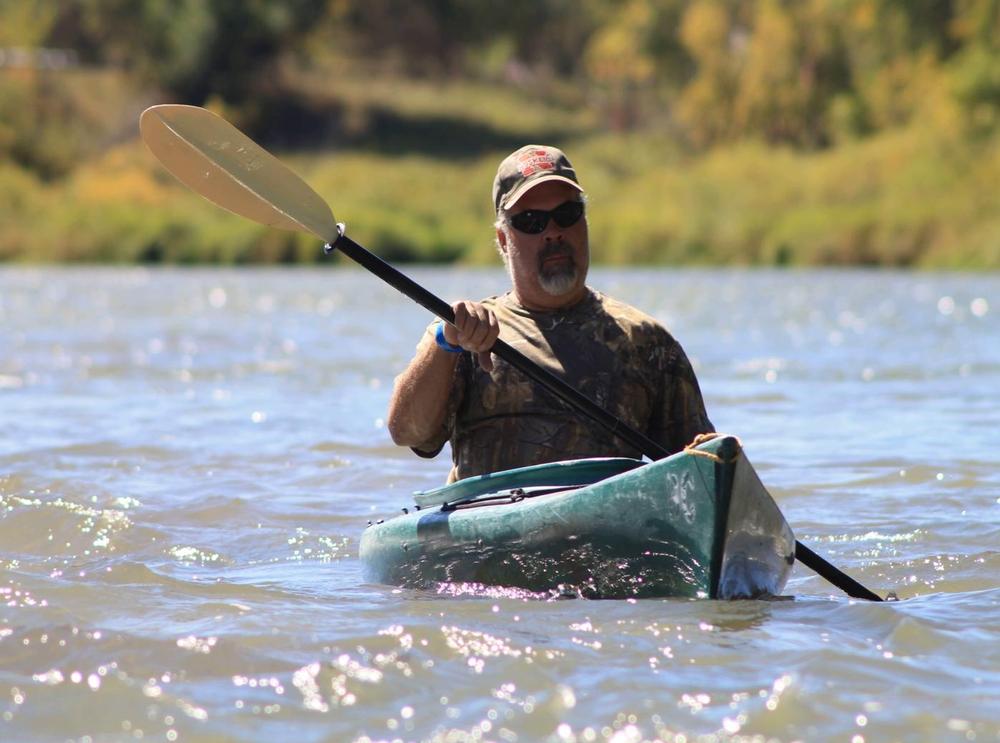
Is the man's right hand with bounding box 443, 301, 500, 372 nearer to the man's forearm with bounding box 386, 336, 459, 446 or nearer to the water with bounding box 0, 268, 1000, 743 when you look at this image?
the man's forearm with bounding box 386, 336, 459, 446

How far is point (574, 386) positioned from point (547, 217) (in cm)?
47

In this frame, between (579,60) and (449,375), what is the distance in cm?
6229

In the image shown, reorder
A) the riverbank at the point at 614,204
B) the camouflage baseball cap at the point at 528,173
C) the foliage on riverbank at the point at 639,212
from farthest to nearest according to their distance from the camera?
the riverbank at the point at 614,204
the foliage on riverbank at the point at 639,212
the camouflage baseball cap at the point at 528,173

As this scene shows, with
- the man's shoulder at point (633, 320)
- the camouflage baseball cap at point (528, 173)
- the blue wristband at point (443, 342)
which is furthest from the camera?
the man's shoulder at point (633, 320)

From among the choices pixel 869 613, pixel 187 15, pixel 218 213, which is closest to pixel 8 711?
pixel 869 613

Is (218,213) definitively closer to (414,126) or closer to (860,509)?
(414,126)

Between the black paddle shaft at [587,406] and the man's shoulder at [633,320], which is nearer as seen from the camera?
the black paddle shaft at [587,406]

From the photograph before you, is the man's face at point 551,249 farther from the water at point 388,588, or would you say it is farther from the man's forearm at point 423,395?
the water at point 388,588

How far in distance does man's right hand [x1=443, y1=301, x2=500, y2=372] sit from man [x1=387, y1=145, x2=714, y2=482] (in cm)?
18

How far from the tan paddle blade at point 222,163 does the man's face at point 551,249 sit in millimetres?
767

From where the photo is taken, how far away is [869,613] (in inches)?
176

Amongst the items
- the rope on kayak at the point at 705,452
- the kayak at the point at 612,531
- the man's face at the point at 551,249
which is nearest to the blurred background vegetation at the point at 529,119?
the man's face at the point at 551,249

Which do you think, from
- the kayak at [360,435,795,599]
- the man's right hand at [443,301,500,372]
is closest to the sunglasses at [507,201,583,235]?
the man's right hand at [443,301,500,372]

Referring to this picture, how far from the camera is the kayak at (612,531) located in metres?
4.21
